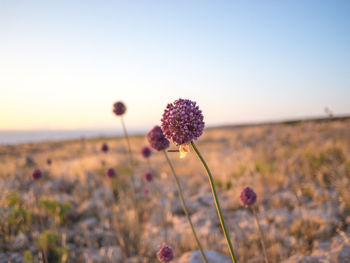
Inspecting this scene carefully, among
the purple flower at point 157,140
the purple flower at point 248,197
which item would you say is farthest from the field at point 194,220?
the purple flower at point 157,140

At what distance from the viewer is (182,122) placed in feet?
5.98

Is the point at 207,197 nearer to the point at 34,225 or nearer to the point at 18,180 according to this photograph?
the point at 34,225

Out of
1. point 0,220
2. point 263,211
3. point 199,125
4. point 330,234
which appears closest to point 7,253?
point 0,220

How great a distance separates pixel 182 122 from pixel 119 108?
10.4ft

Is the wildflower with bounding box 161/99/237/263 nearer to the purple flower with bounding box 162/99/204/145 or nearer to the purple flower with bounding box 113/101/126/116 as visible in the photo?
the purple flower with bounding box 162/99/204/145

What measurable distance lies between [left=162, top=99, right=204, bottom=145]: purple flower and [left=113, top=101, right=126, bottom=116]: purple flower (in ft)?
9.79

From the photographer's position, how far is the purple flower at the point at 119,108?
15.4ft

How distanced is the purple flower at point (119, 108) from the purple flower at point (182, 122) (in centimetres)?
298

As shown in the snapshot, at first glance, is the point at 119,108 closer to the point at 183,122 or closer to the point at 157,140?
the point at 157,140

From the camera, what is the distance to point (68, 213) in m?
6.29

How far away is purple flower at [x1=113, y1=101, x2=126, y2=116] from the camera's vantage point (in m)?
4.71

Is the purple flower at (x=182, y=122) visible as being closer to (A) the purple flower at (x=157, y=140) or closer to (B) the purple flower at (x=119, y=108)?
(A) the purple flower at (x=157, y=140)

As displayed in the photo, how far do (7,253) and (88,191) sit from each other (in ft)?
12.4

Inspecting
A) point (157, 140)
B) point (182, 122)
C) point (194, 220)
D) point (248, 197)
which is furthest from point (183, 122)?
point (194, 220)
